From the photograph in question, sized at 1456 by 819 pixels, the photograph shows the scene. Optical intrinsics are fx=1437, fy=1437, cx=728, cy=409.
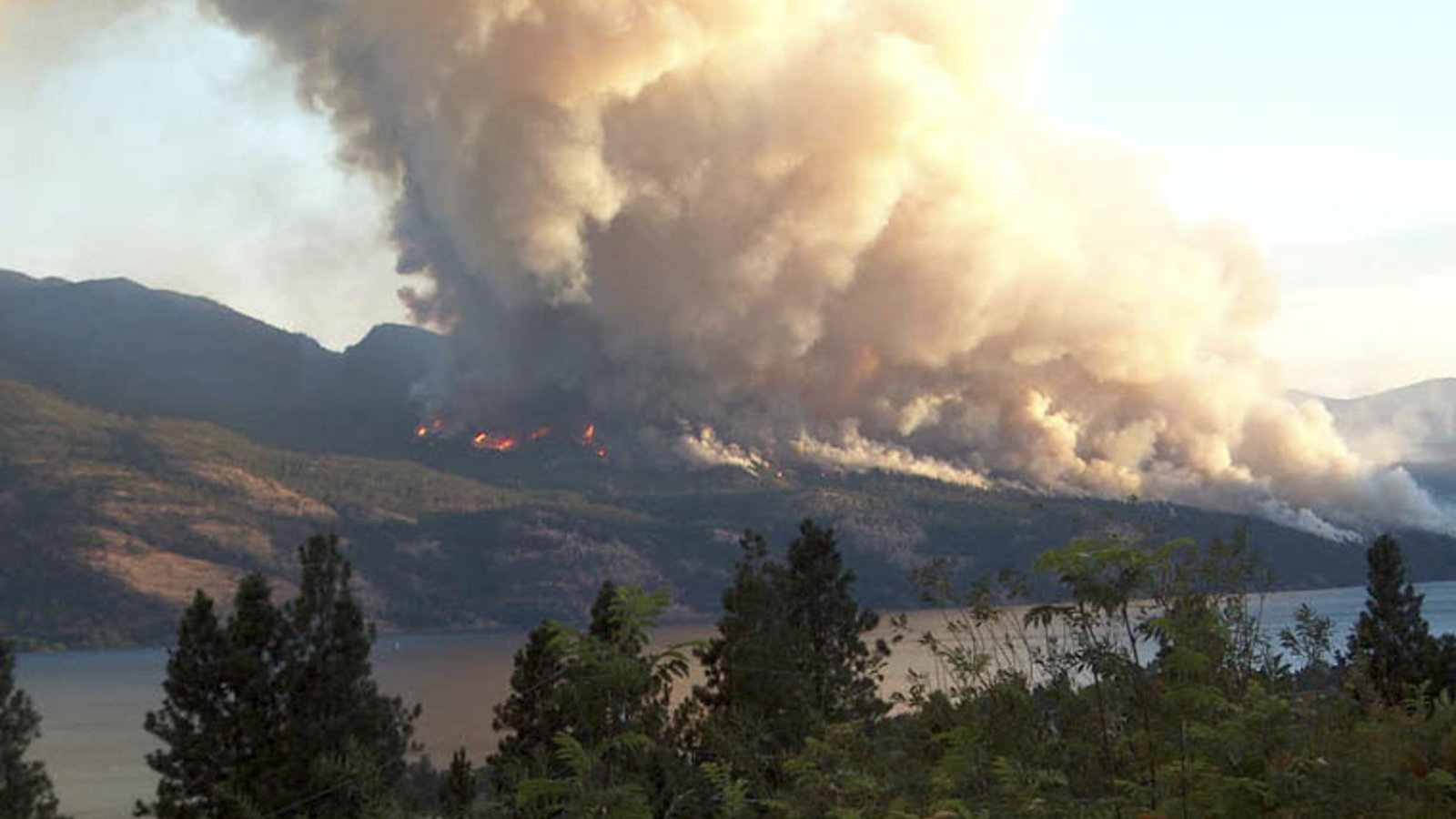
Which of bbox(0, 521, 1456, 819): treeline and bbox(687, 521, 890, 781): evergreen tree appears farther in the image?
bbox(687, 521, 890, 781): evergreen tree

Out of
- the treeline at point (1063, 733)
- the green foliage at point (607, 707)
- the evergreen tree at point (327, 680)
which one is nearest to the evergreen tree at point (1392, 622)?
the treeline at point (1063, 733)

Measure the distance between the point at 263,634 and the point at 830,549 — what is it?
18.3 m

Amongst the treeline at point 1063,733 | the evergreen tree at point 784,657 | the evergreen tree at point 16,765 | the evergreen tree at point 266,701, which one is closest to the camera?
the treeline at point 1063,733

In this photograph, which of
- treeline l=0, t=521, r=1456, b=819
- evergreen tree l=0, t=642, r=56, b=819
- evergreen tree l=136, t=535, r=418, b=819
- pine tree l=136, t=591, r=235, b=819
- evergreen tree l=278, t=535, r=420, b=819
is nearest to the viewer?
treeline l=0, t=521, r=1456, b=819

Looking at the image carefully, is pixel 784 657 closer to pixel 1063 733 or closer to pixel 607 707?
pixel 1063 733

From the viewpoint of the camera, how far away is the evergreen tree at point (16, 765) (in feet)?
155

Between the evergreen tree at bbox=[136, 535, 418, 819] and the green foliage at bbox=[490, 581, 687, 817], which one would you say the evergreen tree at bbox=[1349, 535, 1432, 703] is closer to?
the evergreen tree at bbox=[136, 535, 418, 819]

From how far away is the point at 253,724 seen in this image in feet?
125

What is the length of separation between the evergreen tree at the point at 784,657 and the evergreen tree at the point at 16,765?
23928 millimetres

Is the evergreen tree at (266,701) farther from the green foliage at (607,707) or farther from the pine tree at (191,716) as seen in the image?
the green foliage at (607,707)

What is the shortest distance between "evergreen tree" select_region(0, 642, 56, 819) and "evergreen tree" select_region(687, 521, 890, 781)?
942 inches

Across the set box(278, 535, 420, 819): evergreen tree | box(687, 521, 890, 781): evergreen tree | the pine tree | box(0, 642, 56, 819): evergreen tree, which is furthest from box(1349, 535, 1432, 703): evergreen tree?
box(0, 642, 56, 819): evergreen tree

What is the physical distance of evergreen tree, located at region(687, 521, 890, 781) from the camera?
23133 millimetres

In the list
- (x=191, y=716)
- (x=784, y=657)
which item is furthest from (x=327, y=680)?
(x=784, y=657)
